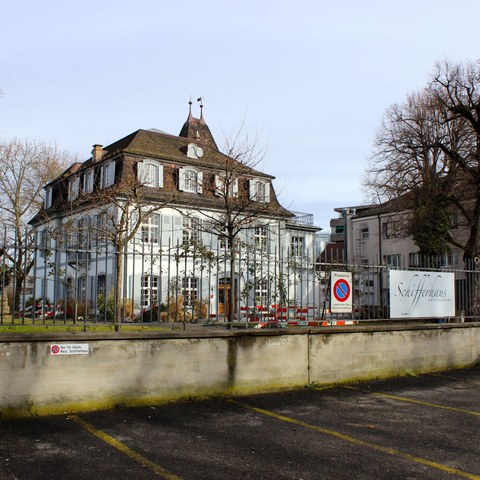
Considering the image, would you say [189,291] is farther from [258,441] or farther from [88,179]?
[88,179]

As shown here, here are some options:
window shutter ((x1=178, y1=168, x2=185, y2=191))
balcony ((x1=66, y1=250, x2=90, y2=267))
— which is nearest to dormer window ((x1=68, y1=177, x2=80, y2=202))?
window shutter ((x1=178, y1=168, x2=185, y2=191))

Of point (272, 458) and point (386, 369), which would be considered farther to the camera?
point (386, 369)

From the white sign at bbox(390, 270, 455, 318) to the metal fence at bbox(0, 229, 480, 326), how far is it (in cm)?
23

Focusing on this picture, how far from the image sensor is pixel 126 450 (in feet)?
19.0

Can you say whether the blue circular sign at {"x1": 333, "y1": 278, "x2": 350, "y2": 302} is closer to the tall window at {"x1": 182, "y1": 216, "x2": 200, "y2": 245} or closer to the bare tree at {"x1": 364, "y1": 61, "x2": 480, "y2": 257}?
the tall window at {"x1": 182, "y1": 216, "x2": 200, "y2": 245}

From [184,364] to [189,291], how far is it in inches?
53.1

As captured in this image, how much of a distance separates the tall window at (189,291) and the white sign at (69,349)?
2.04 metres

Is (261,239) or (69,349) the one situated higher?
(261,239)

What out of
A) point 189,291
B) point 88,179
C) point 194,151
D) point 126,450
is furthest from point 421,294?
point 88,179

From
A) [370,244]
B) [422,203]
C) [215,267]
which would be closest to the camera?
[215,267]

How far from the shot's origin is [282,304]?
1017cm

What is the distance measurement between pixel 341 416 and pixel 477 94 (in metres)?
25.7

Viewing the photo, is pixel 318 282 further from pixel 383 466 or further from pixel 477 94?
pixel 477 94

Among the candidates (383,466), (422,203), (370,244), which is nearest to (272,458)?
(383,466)
